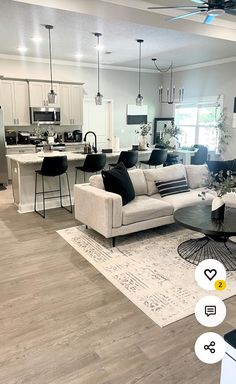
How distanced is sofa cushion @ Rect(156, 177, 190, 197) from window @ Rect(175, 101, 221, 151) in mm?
4284

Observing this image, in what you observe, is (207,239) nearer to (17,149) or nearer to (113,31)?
(113,31)

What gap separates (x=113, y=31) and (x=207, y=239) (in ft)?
12.2

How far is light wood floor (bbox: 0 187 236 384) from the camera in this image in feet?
6.24

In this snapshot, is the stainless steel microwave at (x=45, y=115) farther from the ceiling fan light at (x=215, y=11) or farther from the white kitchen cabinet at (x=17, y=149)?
the ceiling fan light at (x=215, y=11)

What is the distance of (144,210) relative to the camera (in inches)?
151

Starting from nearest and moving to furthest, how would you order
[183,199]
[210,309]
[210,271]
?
[210,271] < [210,309] < [183,199]

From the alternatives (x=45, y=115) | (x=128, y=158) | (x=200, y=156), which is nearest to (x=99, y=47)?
(x=45, y=115)

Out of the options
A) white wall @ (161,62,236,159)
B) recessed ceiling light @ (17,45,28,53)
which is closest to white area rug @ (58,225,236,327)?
recessed ceiling light @ (17,45,28,53)

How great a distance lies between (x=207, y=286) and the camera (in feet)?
4.95

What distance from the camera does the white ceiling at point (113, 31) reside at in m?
3.98

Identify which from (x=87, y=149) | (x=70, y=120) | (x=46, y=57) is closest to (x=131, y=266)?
(x=87, y=149)

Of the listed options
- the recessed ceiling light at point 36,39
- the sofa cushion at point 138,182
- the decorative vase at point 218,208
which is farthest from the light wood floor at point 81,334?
the recessed ceiling light at point 36,39

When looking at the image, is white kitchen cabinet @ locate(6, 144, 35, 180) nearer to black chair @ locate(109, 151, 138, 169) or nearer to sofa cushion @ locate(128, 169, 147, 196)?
black chair @ locate(109, 151, 138, 169)

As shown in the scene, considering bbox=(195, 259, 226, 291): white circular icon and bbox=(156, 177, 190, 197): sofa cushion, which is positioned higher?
bbox=(195, 259, 226, 291): white circular icon
